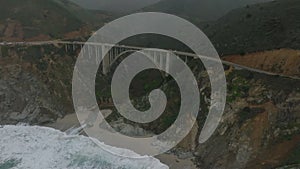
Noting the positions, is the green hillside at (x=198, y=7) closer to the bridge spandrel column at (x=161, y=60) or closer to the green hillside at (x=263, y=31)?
the green hillside at (x=263, y=31)

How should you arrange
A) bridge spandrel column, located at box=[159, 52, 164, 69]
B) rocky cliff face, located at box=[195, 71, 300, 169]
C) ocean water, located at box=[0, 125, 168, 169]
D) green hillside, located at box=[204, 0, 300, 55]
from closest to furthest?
rocky cliff face, located at box=[195, 71, 300, 169] < ocean water, located at box=[0, 125, 168, 169] < green hillside, located at box=[204, 0, 300, 55] < bridge spandrel column, located at box=[159, 52, 164, 69]

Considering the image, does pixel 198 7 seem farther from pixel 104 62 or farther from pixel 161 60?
pixel 161 60

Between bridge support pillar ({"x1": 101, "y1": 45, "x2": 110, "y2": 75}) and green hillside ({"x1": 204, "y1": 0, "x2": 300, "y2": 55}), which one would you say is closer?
green hillside ({"x1": 204, "y1": 0, "x2": 300, "y2": 55})

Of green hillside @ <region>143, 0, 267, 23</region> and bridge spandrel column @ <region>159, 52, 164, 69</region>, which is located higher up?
green hillside @ <region>143, 0, 267, 23</region>

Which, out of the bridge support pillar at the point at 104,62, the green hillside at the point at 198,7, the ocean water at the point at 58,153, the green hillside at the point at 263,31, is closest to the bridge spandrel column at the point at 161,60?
the green hillside at the point at 263,31

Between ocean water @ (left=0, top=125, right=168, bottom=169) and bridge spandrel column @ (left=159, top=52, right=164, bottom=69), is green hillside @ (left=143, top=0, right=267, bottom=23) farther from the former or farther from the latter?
ocean water @ (left=0, top=125, right=168, bottom=169)

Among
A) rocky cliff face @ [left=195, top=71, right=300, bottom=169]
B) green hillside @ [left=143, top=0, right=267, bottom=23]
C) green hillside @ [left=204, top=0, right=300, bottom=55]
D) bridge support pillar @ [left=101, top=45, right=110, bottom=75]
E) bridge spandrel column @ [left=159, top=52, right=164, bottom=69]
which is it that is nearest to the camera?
rocky cliff face @ [left=195, top=71, right=300, bottom=169]

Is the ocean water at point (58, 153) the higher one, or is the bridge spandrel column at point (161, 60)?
the bridge spandrel column at point (161, 60)

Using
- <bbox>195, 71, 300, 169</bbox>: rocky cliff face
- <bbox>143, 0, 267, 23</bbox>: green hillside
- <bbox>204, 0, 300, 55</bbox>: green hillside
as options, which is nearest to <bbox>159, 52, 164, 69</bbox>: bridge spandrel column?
<bbox>204, 0, 300, 55</bbox>: green hillside

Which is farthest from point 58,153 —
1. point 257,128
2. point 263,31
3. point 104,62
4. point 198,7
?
point 198,7
